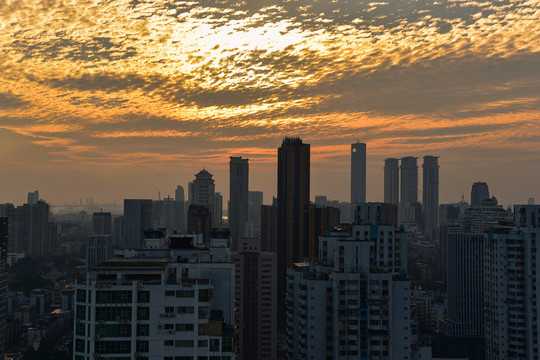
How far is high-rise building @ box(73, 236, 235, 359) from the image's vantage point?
29562mm

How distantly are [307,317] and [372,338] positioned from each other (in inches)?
227

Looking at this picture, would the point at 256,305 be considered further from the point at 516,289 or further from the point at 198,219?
the point at 198,219

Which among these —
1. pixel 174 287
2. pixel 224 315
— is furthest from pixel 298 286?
pixel 174 287

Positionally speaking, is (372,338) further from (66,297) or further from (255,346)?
(66,297)

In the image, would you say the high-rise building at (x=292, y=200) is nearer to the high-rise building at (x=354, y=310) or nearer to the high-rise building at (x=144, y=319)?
the high-rise building at (x=354, y=310)

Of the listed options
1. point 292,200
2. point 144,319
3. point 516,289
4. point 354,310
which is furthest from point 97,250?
point 144,319

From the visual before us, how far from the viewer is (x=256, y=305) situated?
87.7 meters

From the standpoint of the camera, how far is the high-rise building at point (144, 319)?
29562 mm

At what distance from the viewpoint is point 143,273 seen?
3117cm

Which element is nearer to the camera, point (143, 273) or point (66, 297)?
point (143, 273)

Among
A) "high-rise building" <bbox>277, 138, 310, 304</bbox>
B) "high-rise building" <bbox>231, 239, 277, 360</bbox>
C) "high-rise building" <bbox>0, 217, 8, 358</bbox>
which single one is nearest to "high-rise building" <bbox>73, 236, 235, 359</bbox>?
"high-rise building" <bbox>0, 217, 8, 358</bbox>

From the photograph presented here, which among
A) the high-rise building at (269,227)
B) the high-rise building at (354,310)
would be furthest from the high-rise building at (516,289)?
the high-rise building at (269,227)

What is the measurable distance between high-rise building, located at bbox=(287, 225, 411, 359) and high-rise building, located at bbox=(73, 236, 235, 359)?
13949 millimetres

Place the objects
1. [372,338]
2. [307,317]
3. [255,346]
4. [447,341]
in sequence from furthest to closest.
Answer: [447,341] < [255,346] < [307,317] < [372,338]
